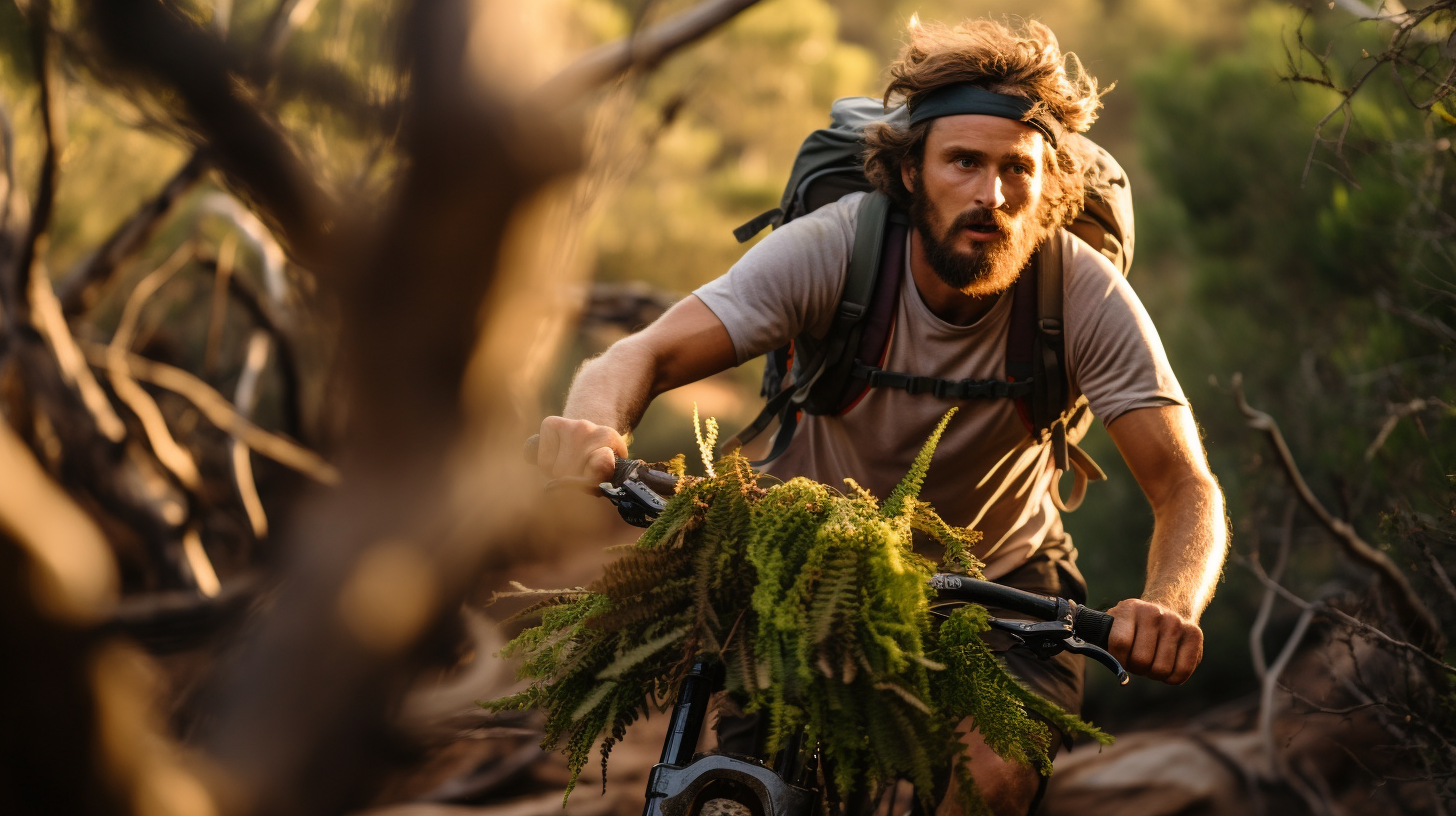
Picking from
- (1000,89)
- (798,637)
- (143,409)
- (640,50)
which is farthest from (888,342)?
(143,409)

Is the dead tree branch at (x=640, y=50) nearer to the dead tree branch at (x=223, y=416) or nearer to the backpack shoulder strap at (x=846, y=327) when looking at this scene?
the backpack shoulder strap at (x=846, y=327)

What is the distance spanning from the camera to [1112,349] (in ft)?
7.24

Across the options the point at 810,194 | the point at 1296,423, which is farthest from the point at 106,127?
the point at 1296,423

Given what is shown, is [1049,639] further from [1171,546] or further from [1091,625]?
[1171,546]

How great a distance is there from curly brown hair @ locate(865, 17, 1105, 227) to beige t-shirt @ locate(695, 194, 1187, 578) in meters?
0.11

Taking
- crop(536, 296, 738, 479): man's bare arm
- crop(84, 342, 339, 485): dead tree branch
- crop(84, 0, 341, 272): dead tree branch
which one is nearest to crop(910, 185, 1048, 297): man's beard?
crop(536, 296, 738, 479): man's bare arm

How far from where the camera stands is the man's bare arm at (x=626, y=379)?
69.6 inches

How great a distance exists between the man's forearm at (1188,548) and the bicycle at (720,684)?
31cm

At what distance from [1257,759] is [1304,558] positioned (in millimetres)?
1778

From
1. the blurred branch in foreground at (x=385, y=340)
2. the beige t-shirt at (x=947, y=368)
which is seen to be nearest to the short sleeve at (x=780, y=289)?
the beige t-shirt at (x=947, y=368)

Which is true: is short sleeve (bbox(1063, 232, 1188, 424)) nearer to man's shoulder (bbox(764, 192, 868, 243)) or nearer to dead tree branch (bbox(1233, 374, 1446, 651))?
man's shoulder (bbox(764, 192, 868, 243))

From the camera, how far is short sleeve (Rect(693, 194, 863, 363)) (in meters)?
2.24

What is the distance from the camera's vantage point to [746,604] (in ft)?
4.97

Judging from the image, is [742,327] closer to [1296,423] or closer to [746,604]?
[746,604]
